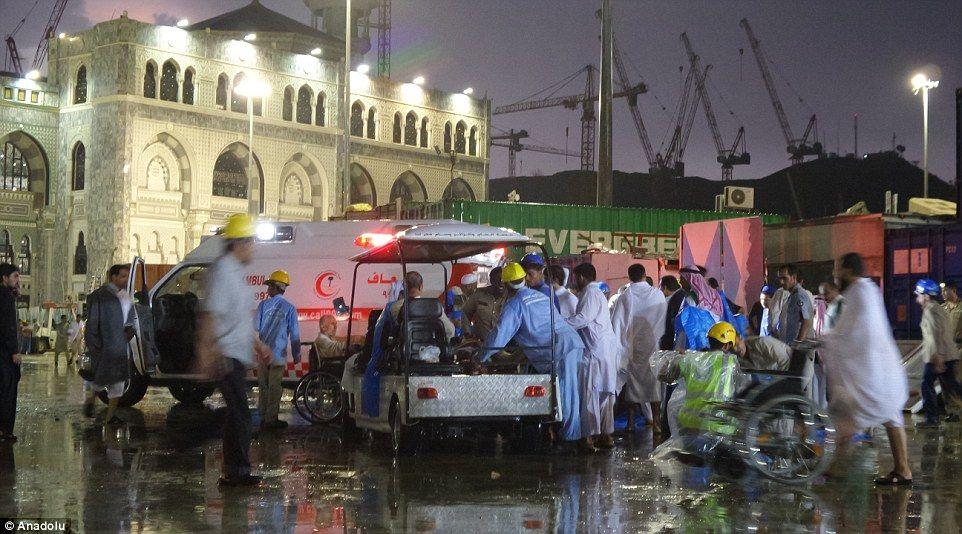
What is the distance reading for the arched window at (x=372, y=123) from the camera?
213 feet

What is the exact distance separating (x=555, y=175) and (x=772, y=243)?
9123cm

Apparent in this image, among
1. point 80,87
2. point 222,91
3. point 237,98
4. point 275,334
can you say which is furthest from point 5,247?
point 275,334

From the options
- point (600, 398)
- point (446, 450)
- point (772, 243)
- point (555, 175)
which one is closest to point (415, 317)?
point (446, 450)

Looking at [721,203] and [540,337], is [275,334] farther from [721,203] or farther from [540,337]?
[721,203]

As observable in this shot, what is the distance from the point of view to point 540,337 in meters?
10.9

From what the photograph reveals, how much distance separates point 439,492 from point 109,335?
620 centimetres

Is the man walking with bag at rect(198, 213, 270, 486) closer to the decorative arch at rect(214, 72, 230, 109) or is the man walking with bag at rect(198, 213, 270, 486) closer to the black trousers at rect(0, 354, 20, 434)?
the black trousers at rect(0, 354, 20, 434)

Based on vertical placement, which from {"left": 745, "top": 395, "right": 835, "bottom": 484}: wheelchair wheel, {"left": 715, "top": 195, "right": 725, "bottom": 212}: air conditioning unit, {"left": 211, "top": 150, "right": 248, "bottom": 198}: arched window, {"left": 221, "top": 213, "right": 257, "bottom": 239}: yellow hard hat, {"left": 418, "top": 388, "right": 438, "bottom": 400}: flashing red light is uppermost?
{"left": 211, "top": 150, "right": 248, "bottom": 198}: arched window

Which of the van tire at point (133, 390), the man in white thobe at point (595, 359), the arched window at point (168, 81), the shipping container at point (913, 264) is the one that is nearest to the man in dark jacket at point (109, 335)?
the van tire at point (133, 390)

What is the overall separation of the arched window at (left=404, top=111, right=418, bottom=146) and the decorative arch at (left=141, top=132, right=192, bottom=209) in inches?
584

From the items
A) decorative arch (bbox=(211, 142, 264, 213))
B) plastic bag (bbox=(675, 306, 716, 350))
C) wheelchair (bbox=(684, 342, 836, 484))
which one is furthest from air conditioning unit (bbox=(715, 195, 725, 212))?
wheelchair (bbox=(684, 342, 836, 484))

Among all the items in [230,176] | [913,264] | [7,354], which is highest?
[230,176]

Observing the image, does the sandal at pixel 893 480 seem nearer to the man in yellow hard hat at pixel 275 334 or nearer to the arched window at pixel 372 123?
the man in yellow hard hat at pixel 275 334

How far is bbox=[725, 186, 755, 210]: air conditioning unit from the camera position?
42.3 m
